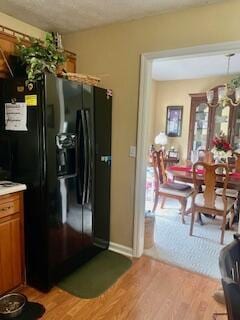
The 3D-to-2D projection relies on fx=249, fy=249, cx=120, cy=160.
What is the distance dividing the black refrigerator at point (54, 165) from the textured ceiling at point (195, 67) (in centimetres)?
225

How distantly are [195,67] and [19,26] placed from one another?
131 inches

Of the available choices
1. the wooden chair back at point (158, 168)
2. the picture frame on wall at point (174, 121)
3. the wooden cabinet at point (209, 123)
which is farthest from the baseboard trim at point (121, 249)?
the picture frame on wall at point (174, 121)

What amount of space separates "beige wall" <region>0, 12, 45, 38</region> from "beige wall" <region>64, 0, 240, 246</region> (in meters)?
0.34

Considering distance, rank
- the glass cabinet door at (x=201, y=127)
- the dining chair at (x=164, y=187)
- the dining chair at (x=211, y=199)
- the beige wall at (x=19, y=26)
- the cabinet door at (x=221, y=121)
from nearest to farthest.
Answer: the beige wall at (x=19, y=26), the dining chair at (x=211, y=199), the dining chair at (x=164, y=187), the cabinet door at (x=221, y=121), the glass cabinet door at (x=201, y=127)

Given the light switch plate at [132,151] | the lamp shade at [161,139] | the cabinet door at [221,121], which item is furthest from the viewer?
the lamp shade at [161,139]

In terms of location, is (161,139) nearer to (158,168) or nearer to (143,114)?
(158,168)

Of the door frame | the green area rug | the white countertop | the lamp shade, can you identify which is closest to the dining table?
the door frame

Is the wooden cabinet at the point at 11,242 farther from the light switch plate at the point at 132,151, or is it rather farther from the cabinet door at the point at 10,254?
the light switch plate at the point at 132,151

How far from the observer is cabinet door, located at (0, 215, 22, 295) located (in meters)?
2.03

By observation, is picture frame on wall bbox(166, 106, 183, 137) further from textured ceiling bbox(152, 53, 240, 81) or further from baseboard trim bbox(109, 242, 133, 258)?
baseboard trim bbox(109, 242, 133, 258)

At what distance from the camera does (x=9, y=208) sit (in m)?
2.04

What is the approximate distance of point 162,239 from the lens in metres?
3.29

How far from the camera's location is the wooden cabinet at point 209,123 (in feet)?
17.0

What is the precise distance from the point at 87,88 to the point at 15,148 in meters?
0.88
